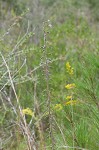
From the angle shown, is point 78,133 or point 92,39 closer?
point 78,133

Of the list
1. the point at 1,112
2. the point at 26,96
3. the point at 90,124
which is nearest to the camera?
the point at 90,124

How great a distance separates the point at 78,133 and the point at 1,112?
1.88 meters

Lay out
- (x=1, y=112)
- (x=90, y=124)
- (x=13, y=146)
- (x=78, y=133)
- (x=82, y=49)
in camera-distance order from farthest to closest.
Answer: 1. (x=82, y=49)
2. (x=1, y=112)
3. (x=13, y=146)
4. (x=90, y=124)
5. (x=78, y=133)

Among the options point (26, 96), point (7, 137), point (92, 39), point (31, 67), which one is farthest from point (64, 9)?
point (7, 137)

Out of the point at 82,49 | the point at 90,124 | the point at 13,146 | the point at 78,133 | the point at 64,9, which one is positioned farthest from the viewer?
the point at 64,9

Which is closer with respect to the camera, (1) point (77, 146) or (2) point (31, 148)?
(1) point (77, 146)

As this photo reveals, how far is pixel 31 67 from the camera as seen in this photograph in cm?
466

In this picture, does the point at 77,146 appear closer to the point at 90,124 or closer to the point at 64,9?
the point at 90,124

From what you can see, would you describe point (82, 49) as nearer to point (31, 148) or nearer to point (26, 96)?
point (26, 96)

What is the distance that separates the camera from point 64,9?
31.2 feet

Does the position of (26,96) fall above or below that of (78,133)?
below

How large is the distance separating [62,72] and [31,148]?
86.8 inches

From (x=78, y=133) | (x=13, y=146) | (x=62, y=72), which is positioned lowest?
(x=13, y=146)

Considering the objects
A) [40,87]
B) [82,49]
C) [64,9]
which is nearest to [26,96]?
[40,87]
